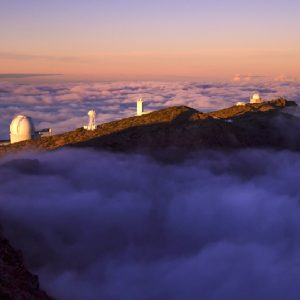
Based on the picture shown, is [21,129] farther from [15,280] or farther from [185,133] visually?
[15,280]

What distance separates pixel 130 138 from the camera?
101562 mm

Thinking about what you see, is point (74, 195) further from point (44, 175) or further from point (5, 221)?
point (5, 221)

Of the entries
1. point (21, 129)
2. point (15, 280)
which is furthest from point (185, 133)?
point (15, 280)

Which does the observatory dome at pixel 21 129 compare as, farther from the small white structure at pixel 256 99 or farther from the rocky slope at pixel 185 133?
the small white structure at pixel 256 99

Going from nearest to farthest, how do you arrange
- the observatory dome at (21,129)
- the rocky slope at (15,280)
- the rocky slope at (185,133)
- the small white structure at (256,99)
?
the rocky slope at (15,280) → the rocky slope at (185,133) → the observatory dome at (21,129) → the small white structure at (256,99)

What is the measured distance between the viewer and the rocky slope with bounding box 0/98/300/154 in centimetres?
10006

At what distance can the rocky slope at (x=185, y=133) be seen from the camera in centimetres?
10006

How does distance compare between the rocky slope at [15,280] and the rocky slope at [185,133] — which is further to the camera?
the rocky slope at [185,133]

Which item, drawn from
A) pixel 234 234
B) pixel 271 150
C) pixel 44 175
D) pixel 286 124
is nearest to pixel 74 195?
pixel 44 175

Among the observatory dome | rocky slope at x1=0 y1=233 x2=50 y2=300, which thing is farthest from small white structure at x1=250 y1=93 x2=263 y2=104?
rocky slope at x1=0 y1=233 x2=50 y2=300

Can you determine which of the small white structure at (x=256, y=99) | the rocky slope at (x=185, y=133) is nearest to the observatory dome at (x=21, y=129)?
the rocky slope at (x=185, y=133)

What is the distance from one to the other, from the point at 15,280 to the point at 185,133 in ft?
246

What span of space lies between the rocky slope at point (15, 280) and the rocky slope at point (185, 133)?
220 ft

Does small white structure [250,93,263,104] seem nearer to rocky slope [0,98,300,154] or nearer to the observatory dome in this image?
rocky slope [0,98,300,154]
